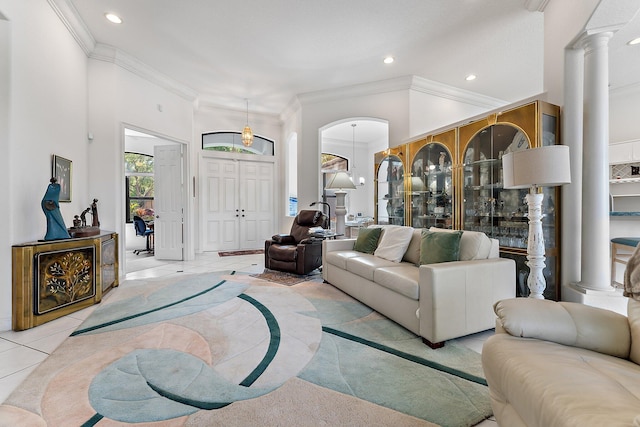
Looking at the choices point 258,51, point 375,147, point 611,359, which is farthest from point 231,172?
point 611,359

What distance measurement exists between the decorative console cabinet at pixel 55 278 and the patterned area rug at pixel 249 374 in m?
0.33

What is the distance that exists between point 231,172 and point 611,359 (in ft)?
21.7

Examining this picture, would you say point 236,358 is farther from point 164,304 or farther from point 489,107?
point 489,107

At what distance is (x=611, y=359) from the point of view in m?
1.15

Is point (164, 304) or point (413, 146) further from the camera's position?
point (413, 146)

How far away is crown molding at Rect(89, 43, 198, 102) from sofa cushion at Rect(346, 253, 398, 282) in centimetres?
433

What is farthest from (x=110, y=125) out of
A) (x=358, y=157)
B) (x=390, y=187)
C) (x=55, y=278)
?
(x=358, y=157)

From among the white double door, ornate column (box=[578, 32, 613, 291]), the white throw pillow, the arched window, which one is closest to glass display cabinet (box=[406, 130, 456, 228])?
the white throw pillow

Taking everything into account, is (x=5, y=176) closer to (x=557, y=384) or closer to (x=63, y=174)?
→ (x=63, y=174)

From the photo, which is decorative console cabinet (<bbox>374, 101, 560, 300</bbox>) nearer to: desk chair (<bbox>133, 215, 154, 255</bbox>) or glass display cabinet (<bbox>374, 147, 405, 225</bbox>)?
glass display cabinet (<bbox>374, 147, 405, 225</bbox>)

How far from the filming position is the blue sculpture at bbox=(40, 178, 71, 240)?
2756 mm

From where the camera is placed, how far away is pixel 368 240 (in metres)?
3.65

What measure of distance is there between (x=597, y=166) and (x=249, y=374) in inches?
126

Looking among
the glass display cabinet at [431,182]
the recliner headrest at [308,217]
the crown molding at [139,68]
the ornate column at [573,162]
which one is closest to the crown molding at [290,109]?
the crown molding at [139,68]
